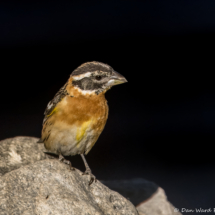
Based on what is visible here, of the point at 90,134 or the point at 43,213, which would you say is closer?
the point at 43,213

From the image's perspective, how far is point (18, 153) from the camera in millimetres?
3230

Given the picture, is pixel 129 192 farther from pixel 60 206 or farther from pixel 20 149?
pixel 60 206

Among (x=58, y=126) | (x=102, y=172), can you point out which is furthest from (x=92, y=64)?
(x=102, y=172)

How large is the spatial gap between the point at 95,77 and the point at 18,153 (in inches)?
40.1

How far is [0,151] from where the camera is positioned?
3.17m

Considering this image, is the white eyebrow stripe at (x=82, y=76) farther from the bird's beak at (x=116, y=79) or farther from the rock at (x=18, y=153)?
the rock at (x=18, y=153)

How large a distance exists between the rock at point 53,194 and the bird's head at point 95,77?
686mm

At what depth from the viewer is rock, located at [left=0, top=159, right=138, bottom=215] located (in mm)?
2369

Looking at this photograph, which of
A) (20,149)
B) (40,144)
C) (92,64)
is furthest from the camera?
(40,144)

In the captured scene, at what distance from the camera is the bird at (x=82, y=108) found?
9.76ft

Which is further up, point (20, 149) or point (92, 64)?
point (92, 64)

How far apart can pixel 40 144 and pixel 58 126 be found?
613mm

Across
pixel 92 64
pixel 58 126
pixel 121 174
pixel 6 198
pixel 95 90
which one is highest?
pixel 92 64

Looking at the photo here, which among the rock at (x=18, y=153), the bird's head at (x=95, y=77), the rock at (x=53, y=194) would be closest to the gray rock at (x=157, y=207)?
the rock at (x=53, y=194)
